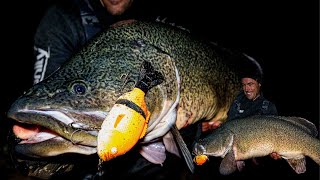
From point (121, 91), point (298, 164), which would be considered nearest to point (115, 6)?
point (121, 91)

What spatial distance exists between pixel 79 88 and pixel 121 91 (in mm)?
277

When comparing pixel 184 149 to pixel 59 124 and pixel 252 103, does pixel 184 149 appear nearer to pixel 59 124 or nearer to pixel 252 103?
pixel 252 103

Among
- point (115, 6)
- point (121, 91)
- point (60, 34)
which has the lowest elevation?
point (121, 91)

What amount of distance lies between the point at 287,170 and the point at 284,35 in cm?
741

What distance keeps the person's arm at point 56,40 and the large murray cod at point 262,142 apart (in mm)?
1533

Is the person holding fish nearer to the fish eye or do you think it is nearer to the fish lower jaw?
the fish eye

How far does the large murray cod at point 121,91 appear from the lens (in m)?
1.97

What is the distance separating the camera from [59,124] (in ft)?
6.28

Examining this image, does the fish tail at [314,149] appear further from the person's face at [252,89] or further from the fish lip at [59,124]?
the fish lip at [59,124]

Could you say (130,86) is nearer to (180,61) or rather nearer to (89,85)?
(89,85)

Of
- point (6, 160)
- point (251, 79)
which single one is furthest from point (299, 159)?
point (6, 160)

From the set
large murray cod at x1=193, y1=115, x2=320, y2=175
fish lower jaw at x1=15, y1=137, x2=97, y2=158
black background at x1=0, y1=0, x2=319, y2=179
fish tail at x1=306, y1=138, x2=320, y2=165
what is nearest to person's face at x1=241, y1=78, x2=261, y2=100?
large murray cod at x1=193, y1=115, x2=320, y2=175

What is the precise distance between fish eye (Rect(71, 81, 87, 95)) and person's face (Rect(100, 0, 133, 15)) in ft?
4.94

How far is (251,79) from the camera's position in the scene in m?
2.80
